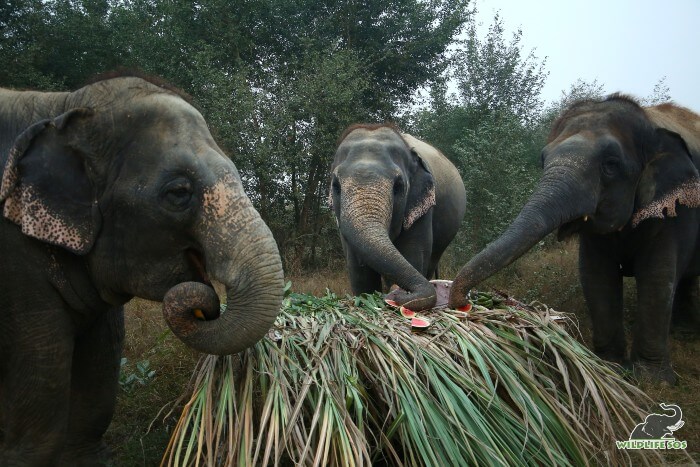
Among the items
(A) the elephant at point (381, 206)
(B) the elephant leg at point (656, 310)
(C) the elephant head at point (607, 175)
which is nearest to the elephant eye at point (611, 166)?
(C) the elephant head at point (607, 175)

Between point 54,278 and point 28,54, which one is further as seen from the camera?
point 28,54

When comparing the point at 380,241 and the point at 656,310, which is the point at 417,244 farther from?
the point at 656,310

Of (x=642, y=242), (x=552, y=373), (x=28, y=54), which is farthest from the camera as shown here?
(x=28, y=54)

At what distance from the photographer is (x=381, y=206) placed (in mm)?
5641

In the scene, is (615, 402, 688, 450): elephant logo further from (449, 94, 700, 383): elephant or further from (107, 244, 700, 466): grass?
(449, 94, 700, 383): elephant

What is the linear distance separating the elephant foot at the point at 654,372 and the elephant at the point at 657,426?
117 centimetres

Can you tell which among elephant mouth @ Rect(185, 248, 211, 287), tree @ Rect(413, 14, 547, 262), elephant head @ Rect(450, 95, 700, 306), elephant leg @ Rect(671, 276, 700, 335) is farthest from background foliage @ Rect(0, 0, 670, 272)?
elephant mouth @ Rect(185, 248, 211, 287)

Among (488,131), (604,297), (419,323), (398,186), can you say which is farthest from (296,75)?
(419,323)

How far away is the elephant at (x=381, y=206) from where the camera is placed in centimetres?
515

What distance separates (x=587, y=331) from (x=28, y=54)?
1055cm

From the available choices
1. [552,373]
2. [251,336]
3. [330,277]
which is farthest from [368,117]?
[251,336]

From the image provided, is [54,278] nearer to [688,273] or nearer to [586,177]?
[586,177]

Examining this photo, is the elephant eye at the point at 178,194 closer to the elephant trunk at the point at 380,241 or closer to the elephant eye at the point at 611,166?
the elephant trunk at the point at 380,241

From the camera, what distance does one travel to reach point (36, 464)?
2990 millimetres
